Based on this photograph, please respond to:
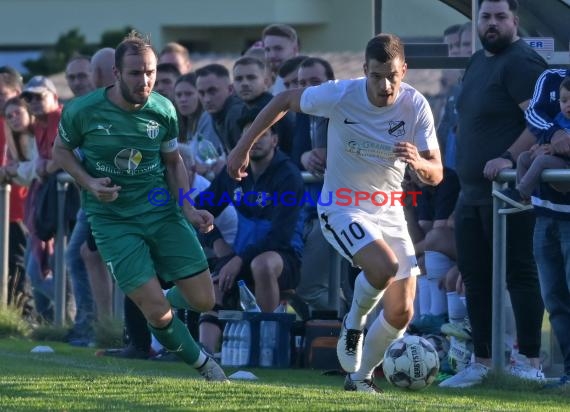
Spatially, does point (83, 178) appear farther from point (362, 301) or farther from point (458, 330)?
point (458, 330)

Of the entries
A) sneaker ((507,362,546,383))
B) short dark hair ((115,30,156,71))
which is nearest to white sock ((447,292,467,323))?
sneaker ((507,362,546,383))

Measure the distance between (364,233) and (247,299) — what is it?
272 centimetres

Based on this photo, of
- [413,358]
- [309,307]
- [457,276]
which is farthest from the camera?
[309,307]

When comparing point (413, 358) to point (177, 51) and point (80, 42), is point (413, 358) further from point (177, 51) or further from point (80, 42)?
point (80, 42)

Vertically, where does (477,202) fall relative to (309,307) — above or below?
above

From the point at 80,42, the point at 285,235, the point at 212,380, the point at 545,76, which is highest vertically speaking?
the point at 80,42

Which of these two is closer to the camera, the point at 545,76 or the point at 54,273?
the point at 545,76

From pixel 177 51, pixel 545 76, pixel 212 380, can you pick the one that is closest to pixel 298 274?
pixel 212 380

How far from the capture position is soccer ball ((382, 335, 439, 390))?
31.0ft

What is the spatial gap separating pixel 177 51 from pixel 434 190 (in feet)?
14.2

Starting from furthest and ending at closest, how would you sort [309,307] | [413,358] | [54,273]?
[54,273], [309,307], [413,358]

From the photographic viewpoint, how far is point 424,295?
37.5 feet

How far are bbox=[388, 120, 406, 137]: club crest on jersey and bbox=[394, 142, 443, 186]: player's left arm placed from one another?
181 mm

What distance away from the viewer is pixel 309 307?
1238 cm
